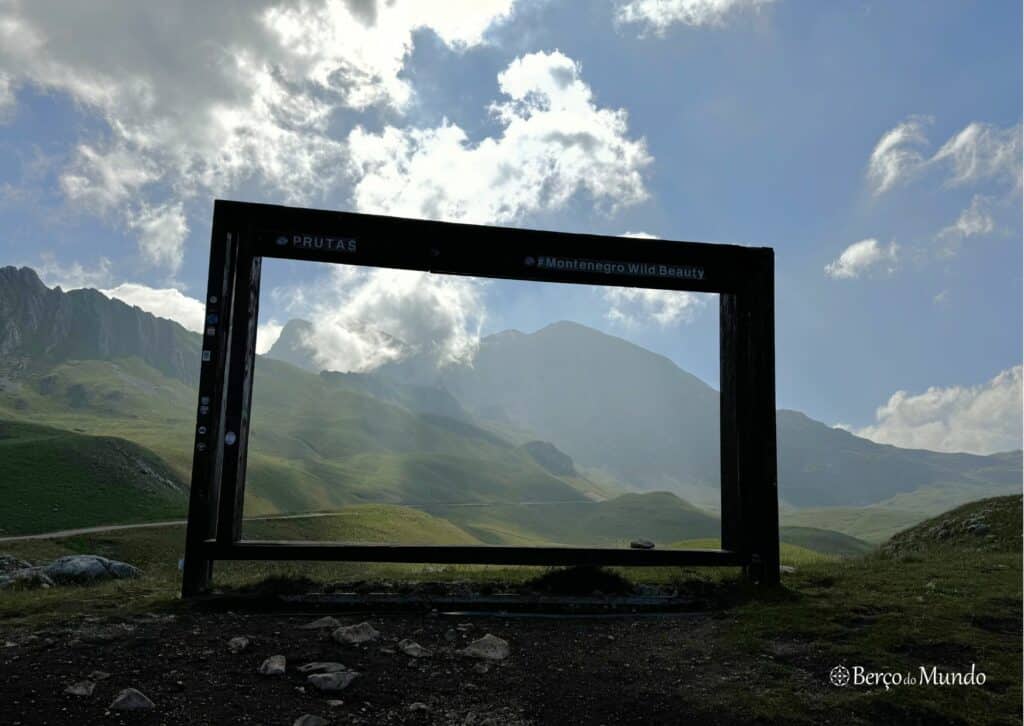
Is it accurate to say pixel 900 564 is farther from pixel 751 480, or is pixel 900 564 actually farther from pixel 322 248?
pixel 322 248

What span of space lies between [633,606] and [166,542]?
49411 millimetres

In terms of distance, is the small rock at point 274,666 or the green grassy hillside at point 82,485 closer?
the small rock at point 274,666

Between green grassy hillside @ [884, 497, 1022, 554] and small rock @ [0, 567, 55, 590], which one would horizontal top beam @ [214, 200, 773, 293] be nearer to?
small rock @ [0, 567, 55, 590]

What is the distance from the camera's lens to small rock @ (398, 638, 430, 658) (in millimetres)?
8376

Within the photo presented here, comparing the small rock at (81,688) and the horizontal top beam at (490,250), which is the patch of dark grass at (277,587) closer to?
the small rock at (81,688)

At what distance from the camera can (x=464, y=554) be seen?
467 inches

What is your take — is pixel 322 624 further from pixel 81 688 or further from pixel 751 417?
pixel 751 417

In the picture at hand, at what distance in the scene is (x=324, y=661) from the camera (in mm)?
8023

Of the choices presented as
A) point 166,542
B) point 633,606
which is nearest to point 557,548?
point 633,606

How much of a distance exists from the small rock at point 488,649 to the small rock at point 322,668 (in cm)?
159

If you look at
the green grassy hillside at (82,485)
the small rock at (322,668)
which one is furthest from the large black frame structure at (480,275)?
the green grassy hillside at (82,485)

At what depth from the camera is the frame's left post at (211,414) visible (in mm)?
11352

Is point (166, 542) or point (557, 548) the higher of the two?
point (557, 548)

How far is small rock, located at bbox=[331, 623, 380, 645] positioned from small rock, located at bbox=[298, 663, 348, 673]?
35.9 inches
